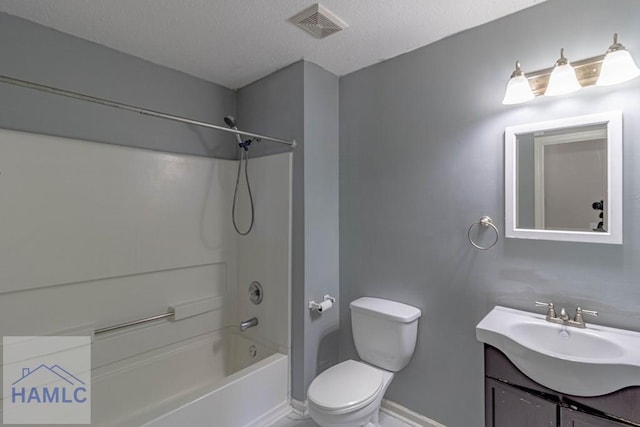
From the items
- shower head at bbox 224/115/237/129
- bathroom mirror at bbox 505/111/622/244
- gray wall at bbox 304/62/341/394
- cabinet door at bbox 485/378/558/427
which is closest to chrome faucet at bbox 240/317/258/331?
gray wall at bbox 304/62/341/394

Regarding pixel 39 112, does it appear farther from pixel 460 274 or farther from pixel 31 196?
pixel 460 274

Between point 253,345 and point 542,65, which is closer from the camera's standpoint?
point 542,65

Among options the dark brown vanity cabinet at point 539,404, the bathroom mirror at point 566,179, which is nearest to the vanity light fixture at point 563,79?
the bathroom mirror at point 566,179

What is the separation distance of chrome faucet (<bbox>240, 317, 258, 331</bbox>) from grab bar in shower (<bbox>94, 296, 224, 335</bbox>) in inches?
11.0

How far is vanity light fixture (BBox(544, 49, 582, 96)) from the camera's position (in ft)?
4.46

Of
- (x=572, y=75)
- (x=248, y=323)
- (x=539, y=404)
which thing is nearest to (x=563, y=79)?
(x=572, y=75)

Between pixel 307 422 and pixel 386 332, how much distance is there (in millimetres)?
798

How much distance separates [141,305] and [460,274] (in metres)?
2.01

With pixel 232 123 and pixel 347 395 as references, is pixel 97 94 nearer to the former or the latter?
pixel 232 123

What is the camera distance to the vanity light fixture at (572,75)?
4.08 feet

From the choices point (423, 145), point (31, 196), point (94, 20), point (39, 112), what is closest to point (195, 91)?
point (94, 20)

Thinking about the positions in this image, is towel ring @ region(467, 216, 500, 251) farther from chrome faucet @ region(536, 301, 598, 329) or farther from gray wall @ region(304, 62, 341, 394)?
gray wall @ region(304, 62, 341, 394)

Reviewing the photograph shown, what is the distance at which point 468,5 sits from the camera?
5.10 ft

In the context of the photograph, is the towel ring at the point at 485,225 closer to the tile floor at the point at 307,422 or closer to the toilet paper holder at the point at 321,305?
the toilet paper holder at the point at 321,305
